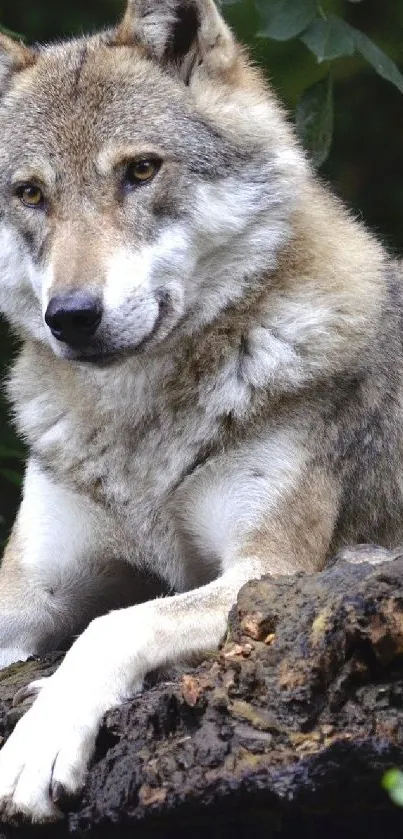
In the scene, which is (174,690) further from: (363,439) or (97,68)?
(97,68)

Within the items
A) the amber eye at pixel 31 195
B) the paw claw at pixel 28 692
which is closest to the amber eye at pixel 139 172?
the amber eye at pixel 31 195

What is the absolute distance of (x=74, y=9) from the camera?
7.50 metres

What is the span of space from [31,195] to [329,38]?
1655mm

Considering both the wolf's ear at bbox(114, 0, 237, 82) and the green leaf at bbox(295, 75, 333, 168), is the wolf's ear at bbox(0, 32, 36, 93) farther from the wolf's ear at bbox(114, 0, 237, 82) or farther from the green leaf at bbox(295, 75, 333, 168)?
the green leaf at bbox(295, 75, 333, 168)

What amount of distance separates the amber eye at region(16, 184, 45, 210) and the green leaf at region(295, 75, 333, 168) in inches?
72.4

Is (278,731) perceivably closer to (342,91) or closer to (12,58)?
(12,58)

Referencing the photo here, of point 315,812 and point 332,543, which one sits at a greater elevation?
point 315,812

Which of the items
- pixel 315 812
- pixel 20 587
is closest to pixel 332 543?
pixel 20 587

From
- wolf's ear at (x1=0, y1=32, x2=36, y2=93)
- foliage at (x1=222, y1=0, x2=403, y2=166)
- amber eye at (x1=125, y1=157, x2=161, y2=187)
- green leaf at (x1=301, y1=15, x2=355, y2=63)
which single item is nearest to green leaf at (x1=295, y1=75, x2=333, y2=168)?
foliage at (x1=222, y1=0, x2=403, y2=166)

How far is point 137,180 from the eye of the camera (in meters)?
4.30

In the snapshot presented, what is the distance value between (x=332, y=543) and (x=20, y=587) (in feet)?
4.02

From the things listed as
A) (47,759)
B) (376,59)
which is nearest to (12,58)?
(376,59)

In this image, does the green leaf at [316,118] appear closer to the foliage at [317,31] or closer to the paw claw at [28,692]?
the foliage at [317,31]

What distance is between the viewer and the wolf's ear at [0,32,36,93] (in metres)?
4.79
